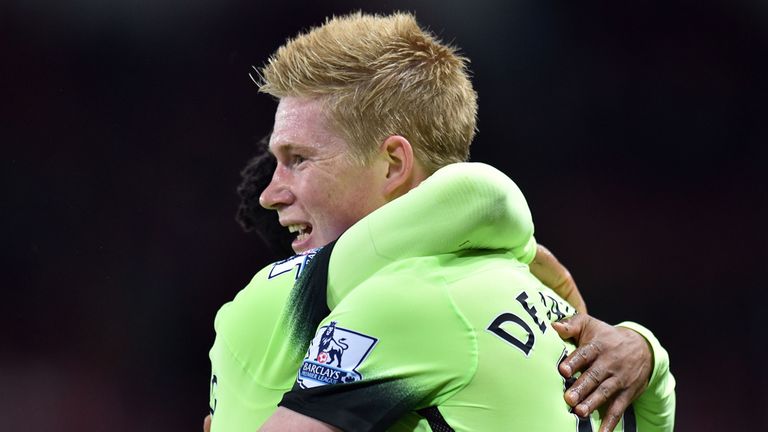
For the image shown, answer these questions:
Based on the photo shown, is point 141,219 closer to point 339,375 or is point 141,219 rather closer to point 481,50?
point 481,50

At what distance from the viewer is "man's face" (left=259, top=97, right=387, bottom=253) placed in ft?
5.13

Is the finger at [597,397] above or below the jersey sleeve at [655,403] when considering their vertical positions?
above

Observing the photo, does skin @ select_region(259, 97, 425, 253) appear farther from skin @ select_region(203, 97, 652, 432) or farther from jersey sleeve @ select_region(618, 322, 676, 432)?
jersey sleeve @ select_region(618, 322, 676, 432)

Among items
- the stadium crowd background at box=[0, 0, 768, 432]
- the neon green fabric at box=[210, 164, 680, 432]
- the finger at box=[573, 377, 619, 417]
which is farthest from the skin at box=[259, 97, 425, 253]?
the stadium crowd background at box=[0, 0, 768, 432]

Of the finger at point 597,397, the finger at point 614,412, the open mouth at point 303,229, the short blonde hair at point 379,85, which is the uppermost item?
the short blonde hair at point 379,85

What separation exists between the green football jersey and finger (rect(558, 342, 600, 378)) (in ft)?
0.06

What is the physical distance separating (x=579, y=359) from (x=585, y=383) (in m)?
0.04

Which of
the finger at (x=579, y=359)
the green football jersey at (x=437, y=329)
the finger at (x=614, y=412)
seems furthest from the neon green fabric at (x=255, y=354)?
the finger at (x=614, y=412)

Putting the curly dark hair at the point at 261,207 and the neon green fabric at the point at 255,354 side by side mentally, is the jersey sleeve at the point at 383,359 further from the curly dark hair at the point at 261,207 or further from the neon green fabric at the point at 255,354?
Result: the curly dark hair at the point at 261,207

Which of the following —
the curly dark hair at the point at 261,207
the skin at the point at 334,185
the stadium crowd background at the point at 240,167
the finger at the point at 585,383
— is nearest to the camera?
the finger at the point at 585,383

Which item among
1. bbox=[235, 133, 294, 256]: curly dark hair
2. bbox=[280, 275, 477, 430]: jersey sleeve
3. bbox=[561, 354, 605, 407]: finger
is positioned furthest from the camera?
bbox=[235, 133, 294, 256]: curly dark hair

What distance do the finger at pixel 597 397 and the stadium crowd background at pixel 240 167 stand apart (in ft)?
7.29

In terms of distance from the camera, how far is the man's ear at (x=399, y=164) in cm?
156

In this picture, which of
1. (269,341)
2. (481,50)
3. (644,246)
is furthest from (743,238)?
(269,341)
